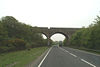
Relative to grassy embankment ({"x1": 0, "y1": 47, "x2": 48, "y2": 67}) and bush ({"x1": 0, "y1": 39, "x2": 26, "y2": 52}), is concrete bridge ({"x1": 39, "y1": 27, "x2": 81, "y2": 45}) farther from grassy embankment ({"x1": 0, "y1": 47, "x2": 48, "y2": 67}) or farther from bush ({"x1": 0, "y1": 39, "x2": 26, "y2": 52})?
grassy embankment ({"x1": 0, "y1": 47, "x2": 48, "y2": 67})

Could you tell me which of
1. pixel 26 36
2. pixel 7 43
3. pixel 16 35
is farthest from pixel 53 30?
pixel 7 43

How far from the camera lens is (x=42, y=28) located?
3644 inches

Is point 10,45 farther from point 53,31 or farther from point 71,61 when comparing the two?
point 53,31

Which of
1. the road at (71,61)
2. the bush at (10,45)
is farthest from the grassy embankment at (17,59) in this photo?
the bush at (10,45)

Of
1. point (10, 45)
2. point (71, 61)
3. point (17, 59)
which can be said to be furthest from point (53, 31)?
point (71, 61)

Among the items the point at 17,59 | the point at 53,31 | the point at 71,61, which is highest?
the point at 53,31

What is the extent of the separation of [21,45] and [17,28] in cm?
1195

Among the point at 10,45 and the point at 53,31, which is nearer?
the point at 10,45

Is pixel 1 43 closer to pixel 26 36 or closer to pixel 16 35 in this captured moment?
pixel 16 35

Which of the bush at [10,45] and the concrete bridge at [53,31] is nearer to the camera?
the bush at [10,45]

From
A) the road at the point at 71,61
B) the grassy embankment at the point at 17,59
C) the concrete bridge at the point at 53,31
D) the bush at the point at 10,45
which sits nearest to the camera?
the road at the point at 71,61

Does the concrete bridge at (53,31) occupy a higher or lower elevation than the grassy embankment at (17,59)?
higher

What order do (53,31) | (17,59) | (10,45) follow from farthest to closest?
(53,31) → (10,45) → (17,59)

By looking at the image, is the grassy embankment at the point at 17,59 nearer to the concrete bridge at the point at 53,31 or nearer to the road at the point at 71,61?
the road at the point at 71,61
